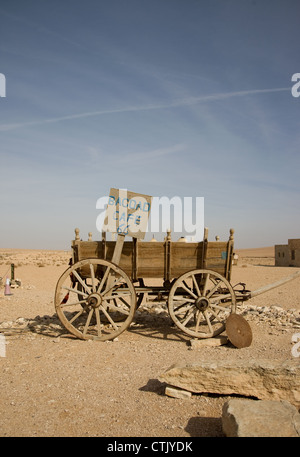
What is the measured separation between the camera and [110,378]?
16.1ft

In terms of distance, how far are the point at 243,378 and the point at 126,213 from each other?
11.9 feet

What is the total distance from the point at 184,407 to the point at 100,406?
0.98 m

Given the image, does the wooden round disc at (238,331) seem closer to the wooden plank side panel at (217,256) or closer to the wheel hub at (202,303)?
the wheel hub at (202,303)

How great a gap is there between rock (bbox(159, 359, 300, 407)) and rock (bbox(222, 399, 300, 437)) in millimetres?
508

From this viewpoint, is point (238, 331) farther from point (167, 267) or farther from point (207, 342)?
point (167, 267)

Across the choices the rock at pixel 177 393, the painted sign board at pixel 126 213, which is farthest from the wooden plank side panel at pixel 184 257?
the rock at pixel 177 393

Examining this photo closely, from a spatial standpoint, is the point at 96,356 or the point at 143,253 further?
the point at 143,253

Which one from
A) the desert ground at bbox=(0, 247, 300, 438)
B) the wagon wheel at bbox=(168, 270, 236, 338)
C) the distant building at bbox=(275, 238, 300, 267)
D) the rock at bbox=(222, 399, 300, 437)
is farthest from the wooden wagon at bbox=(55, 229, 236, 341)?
the distant building at bbox=(275, 238, 300, 267)

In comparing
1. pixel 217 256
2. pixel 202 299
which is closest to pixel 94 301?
pixel 202 299

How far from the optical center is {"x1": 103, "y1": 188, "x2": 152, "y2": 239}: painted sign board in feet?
21.6
